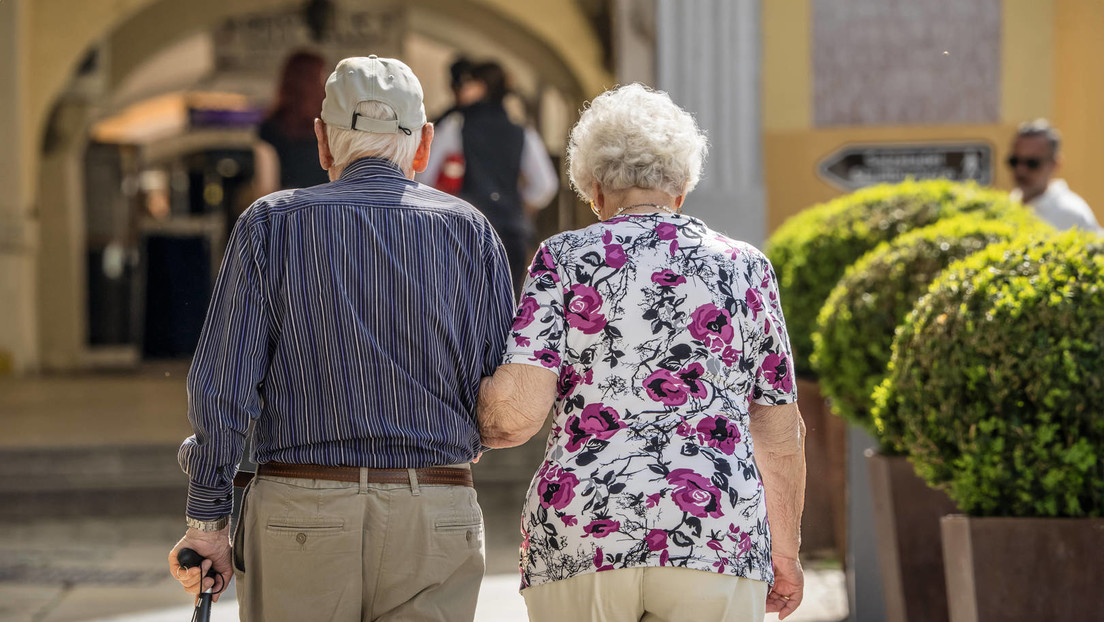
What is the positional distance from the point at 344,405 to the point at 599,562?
58 centimetres

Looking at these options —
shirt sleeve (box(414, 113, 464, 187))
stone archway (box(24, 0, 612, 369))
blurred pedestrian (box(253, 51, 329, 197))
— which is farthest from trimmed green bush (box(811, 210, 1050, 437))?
stone archway (box(24, 0, 612, 369))

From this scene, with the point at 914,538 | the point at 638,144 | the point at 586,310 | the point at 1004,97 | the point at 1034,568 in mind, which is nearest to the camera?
the point at 586,310

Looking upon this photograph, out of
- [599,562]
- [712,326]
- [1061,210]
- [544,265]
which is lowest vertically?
[599,562]

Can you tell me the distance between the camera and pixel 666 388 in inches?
104

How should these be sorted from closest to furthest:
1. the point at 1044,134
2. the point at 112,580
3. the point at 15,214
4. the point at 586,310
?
the point at 586,310
the point at 112,580
the point at 1044,134
the point at 15,214

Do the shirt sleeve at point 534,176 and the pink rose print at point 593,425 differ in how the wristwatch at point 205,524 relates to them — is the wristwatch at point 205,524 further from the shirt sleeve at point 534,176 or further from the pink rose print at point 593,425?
the shirt sleeve at point 534,176

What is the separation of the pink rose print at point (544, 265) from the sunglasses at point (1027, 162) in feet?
16.0

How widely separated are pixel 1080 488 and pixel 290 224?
81.2 inches

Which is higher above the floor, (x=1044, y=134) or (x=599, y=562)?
(x=1044, y=134)

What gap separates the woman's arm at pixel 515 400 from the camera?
2.70 metres

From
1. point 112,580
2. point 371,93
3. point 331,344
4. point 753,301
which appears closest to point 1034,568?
point 753,301

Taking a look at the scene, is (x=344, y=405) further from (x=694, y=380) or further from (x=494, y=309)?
(x=694, y=380)

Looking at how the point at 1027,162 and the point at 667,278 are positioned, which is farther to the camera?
the point at 1027,162

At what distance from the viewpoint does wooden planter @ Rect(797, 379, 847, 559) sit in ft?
19.9
